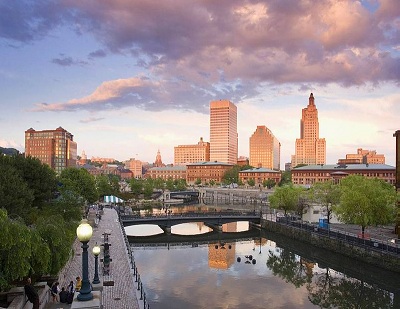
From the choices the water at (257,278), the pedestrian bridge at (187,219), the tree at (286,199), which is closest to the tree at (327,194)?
the tree at (286,199)

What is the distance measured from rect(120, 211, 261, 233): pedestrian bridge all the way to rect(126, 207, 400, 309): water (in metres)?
8.34

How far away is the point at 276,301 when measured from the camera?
3972 cm

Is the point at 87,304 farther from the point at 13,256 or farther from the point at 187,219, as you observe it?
the point at 187,219

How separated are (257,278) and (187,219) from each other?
3432 cm

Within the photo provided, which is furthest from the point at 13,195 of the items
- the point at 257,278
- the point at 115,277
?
the point at 257,278

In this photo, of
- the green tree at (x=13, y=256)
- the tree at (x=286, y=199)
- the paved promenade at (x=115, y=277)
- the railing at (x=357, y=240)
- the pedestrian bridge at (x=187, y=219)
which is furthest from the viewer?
the tree at (x=286, y=199)

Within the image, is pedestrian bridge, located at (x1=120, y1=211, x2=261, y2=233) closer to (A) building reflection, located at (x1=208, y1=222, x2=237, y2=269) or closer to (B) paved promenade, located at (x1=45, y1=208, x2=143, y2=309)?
(A) building reflection, located at (x1=208, y1=222, x2=237, y2=269)

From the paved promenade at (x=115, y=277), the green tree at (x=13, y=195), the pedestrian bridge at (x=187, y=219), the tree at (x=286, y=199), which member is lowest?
the pedestrian bridge at (x=187, y=219)

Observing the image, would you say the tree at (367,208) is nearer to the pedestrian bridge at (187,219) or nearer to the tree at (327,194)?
the tree at (327,194)

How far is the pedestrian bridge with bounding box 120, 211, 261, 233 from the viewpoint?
259ft

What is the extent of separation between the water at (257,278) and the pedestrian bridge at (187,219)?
834 cm

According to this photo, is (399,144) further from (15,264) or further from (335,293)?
(15,264)

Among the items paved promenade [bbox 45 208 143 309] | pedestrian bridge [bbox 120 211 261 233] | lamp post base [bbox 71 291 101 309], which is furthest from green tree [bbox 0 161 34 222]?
lamp post base [bbox 71 291 101 309]

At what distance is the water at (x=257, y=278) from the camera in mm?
Answer: 39969
